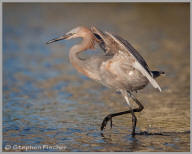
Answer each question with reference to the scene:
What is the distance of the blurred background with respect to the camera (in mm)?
8742

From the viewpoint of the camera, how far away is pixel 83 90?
12.8 metres

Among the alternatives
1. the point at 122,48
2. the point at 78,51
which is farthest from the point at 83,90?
the point at 122,48

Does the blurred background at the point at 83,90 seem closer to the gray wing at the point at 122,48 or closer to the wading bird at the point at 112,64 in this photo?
the wading bird at the point at 112,64

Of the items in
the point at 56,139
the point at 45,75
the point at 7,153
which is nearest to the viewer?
the point at 7,153

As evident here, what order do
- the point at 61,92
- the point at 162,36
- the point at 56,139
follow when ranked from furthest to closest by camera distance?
the point at 162,36, the point at 61,92, the point at 56,139

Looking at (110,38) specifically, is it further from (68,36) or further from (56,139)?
(56,139)

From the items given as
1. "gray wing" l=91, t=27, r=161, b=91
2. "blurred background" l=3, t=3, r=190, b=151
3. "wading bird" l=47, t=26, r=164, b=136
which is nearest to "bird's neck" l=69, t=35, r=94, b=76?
"wading bird" l=47, t=26, r=164, b=136

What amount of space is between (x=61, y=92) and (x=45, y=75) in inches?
81.8

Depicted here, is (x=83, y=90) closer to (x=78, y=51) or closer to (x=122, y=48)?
(x=78, y=51)

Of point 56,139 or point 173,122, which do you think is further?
point 173,122

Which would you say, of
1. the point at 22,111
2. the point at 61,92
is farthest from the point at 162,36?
the point at 22,111

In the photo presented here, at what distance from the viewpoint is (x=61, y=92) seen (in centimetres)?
1263

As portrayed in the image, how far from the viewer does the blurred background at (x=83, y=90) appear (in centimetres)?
874

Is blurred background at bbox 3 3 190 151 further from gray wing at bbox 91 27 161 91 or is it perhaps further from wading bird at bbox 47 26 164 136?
gray wing at bbox 91 27 161 91
